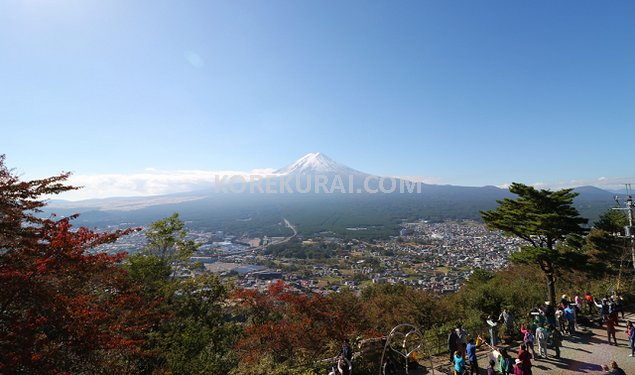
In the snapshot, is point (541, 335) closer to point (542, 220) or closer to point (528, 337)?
point (528, 337)

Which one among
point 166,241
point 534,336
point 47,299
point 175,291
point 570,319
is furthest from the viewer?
point 166,241

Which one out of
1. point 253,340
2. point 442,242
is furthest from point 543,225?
point 442,242

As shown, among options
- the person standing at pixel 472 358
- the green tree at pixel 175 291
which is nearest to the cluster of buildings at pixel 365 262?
the green tree at pixel 175 291

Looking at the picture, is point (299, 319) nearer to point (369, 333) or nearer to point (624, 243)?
point (369, 333)

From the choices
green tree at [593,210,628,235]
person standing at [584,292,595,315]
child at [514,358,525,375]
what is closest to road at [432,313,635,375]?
child at [514,358,525,375]

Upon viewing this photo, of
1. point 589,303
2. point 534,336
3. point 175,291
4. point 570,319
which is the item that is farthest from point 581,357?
point 175,291

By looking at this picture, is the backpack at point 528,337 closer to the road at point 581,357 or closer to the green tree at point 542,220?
the road at point 581,357
